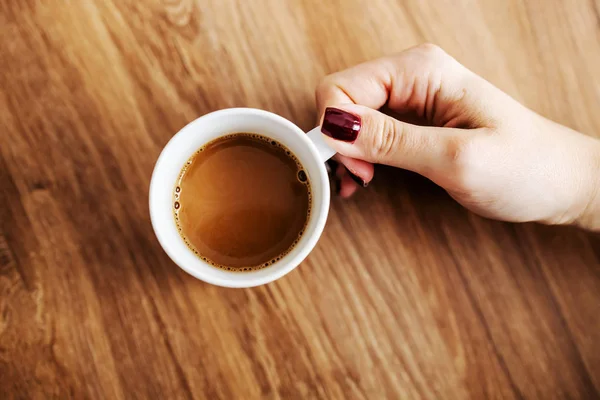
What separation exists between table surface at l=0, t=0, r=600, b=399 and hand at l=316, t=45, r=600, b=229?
0.08 meters

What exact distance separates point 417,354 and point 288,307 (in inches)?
9.5

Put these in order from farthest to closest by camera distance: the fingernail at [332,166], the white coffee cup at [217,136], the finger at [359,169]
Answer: the fingernail at [332,166], the finger at [359,169], the white coffee cup at [217,136]

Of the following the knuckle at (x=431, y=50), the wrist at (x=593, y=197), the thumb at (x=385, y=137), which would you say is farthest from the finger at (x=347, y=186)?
the wrist at (x=593, y=197)

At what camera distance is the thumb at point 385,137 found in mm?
688

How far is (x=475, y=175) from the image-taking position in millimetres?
724

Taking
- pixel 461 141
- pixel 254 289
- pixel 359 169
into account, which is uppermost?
pixel 461 141

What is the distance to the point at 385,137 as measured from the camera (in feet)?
2.32

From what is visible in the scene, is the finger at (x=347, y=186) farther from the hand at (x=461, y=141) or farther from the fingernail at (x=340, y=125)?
the fingernail at (x=340, y=125)

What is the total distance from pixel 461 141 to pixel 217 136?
380 mm

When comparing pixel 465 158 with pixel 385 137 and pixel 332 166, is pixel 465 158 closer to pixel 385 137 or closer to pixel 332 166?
pixel 385 137

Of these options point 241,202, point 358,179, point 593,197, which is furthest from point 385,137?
point 593,197

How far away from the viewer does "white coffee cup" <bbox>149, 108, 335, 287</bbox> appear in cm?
64

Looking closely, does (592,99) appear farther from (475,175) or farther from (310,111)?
(310,111)

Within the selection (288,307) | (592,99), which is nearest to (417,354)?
(288,307)
